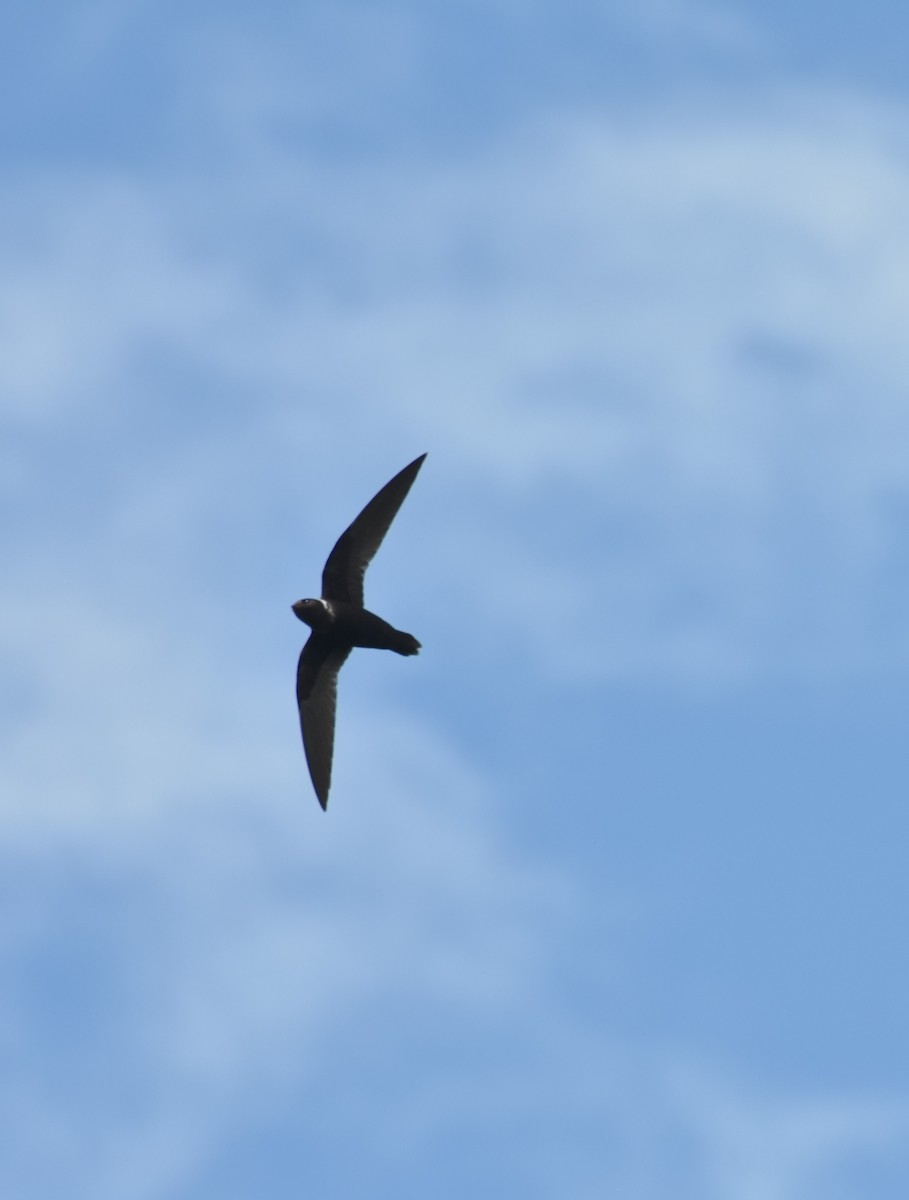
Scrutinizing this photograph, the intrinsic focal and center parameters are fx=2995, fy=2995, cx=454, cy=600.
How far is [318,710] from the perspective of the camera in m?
42.4

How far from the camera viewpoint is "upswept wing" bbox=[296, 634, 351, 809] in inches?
1661

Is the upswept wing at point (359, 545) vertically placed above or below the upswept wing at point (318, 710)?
above

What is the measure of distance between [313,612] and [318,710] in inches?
78.8

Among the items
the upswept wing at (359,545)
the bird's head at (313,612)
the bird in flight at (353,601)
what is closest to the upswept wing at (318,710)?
the bird in flight at (353,601)

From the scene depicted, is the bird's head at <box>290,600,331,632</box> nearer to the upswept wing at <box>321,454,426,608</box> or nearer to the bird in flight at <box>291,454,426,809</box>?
the bird in flight at <box>291,454,426,809</box>

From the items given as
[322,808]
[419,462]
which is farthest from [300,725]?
[419,462]

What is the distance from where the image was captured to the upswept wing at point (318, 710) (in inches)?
1661

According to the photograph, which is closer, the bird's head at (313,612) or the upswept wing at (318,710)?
the bird's head at (313,612)

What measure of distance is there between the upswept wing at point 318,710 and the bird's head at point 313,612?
1095 mm

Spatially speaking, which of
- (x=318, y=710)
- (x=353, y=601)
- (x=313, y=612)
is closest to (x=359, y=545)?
(x=353, y=601)

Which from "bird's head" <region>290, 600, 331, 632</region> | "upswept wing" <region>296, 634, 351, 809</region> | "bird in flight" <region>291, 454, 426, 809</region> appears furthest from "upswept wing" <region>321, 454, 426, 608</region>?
"upswept wing" <region>296, 634, 351, 809</region>

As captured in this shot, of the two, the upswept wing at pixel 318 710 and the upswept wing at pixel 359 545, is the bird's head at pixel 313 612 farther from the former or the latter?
the upswept wing at pixel 318 710

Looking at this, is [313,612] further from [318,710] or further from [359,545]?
[318,710]

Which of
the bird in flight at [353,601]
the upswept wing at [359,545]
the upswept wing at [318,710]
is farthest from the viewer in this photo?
the upswept wing at [318,710]
